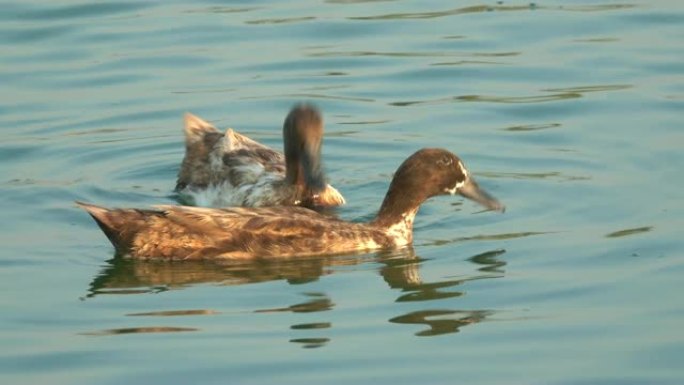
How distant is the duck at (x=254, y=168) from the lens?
1530cm

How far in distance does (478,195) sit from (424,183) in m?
0.46

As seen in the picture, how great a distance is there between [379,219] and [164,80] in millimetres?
5494

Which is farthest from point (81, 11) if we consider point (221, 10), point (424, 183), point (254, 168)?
point (424, 183)

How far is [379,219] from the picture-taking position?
45.5 feet

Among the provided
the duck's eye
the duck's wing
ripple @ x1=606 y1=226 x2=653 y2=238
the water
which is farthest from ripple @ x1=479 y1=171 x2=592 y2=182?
the duck's wing

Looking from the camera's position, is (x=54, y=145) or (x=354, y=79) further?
(x=354, y=79)

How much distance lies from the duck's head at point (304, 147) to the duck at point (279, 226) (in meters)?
1.32

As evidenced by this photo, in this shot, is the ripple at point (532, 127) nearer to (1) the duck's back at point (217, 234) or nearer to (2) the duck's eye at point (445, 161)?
(2) the duck's eye at point (445, 161)

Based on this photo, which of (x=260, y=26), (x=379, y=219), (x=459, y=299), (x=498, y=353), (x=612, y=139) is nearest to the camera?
(x=498, y=353)

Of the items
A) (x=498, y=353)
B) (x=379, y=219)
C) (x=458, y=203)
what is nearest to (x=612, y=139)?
(x=458, y=203)

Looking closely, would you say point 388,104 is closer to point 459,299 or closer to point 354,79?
point 354,79

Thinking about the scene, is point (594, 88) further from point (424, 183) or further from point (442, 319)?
point (442, 319)

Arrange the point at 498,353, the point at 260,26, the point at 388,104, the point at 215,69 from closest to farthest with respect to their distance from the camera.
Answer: the point at 498,353 → the point at 388,104 → the point at 215,69 → the point at 260,26

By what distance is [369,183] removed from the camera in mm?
15758
